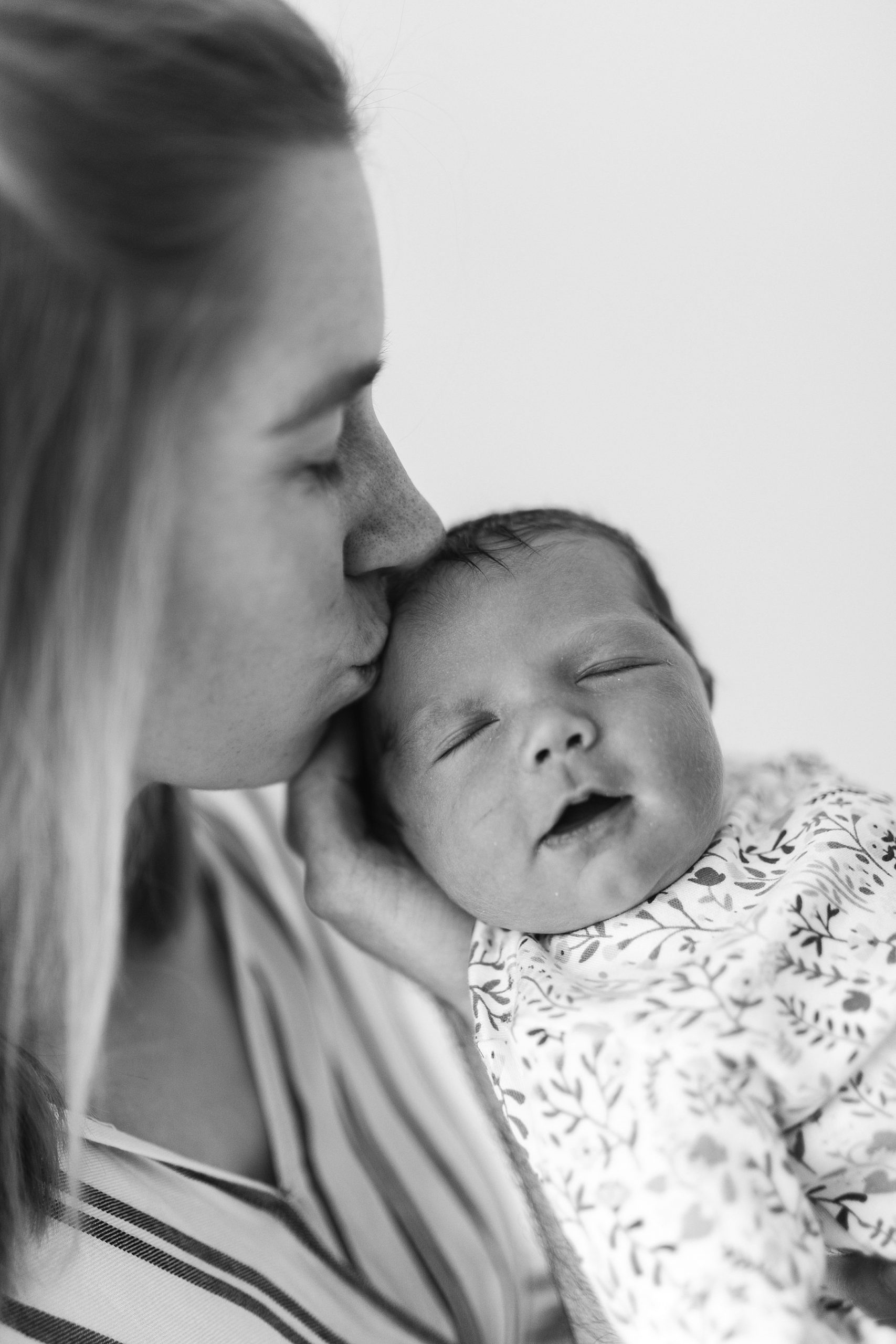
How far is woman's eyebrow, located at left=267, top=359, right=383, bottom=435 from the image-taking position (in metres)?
0.85

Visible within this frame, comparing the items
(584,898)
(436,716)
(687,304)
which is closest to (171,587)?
(436,716)

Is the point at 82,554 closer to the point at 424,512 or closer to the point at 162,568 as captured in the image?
the point at 162,568

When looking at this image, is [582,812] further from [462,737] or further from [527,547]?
[527,547]

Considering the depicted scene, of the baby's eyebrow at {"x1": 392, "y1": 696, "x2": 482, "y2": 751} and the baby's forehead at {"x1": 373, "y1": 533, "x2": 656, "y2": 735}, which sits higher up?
the baby's forehead at {"x1": 373, "y1": 533, "x2": 656, "y2": 735}

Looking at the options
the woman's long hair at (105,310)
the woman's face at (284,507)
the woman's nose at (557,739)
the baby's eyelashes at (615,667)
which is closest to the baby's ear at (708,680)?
the baby's eyelashes at (615,667)

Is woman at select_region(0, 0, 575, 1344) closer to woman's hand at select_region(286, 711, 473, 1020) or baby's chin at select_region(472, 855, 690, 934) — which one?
woman's hand at select_region(286, 711, 473, 1020)

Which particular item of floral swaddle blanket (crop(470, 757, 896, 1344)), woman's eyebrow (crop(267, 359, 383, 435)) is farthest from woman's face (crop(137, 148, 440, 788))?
floral swaddle blanket (crop(470, 757, 896, 1344))

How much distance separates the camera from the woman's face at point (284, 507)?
837mm

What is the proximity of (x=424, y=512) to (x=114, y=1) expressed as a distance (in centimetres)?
44

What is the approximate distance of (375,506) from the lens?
1.00 meters

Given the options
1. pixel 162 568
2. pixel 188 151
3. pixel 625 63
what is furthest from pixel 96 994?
pixel 625 63

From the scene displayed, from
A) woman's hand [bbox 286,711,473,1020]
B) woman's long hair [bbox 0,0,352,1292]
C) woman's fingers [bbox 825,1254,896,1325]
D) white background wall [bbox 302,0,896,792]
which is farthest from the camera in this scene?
white background wall [bbox 302,0,896,792]

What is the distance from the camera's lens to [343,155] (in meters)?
0.91

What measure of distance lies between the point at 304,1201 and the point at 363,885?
314 mm
